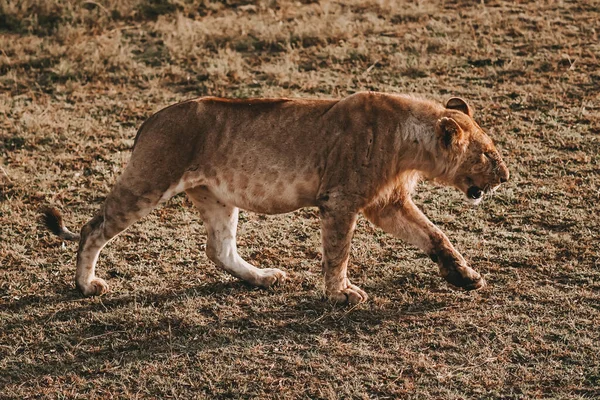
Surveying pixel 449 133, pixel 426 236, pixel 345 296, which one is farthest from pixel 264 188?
pixel 449 133

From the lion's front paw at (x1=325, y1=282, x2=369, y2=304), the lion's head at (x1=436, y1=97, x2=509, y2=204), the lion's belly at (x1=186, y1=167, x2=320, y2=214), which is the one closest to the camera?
the lion's head at (x1=436, y1=97, x2=509, y2=204)

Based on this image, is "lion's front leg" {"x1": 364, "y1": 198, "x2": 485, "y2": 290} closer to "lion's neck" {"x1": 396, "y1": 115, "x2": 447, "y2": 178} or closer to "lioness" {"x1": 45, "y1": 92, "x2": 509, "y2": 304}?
"lioness" {"x1": 45, "y1": 92, "x2": 509, "y2": 304}

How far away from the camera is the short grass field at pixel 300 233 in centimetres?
491

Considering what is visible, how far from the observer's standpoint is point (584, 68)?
9.86 metres

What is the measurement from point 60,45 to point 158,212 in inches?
187

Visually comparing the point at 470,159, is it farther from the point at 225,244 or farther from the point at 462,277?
the point at 225,244

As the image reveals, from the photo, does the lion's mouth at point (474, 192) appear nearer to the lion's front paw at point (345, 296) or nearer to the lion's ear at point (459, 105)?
the lion's ear at point (459, 105)

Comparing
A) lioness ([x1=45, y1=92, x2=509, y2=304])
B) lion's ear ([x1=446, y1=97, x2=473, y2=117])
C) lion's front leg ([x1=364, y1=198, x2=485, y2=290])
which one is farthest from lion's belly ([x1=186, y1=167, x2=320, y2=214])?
lion's ear ([x1=446, y1=97, x2=473, y2=117])

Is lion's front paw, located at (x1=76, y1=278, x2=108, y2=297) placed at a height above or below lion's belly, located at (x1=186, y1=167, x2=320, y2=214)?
below

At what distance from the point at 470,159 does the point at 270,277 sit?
1.59m

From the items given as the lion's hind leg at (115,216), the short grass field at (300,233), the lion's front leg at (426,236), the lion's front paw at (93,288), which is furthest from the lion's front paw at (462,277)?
the lion's front paw at (93,288)

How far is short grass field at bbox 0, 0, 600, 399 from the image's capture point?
4.91m

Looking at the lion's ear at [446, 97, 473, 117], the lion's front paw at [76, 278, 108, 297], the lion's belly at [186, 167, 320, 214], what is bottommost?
the lion's front paw at [76, 278, 108, 297]

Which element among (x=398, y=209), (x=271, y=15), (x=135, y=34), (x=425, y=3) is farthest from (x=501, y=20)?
(x=398, y=209)
